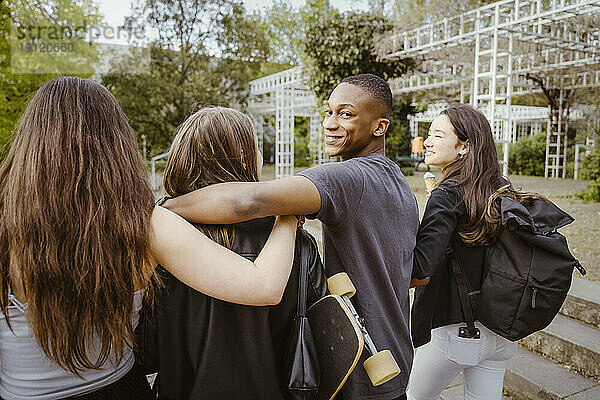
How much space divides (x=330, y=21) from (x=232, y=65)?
8.69 meters

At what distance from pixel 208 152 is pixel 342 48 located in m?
9.86

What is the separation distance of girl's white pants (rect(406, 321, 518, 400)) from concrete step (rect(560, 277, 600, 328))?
6.64 ft

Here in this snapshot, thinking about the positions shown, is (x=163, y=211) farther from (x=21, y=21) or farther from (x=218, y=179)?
(x=21, y=21)

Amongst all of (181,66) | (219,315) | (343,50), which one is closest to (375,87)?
(219,315)

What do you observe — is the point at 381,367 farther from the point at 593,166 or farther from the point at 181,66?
the point at 181,66

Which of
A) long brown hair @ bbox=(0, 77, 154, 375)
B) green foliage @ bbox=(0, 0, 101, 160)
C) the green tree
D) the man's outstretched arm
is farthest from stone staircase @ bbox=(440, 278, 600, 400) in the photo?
the green tree

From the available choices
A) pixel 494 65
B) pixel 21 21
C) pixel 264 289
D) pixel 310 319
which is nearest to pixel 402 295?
pixel 310 319

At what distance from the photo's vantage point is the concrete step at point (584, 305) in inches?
142

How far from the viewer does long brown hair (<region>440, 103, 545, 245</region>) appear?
194 centimetres

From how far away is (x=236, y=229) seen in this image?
1.33m

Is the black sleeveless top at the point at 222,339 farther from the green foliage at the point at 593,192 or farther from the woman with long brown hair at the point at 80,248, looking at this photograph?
the green foliage at the point at 593,192

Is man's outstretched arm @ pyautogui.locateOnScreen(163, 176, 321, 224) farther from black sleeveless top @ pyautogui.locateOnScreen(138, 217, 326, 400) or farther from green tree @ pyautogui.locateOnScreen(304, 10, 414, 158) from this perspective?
green tree @ pyautogui.locateOnScreen(304, 10, 414, 158)

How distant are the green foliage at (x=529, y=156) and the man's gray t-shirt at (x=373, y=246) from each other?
696 inches

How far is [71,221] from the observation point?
1.11 meters
